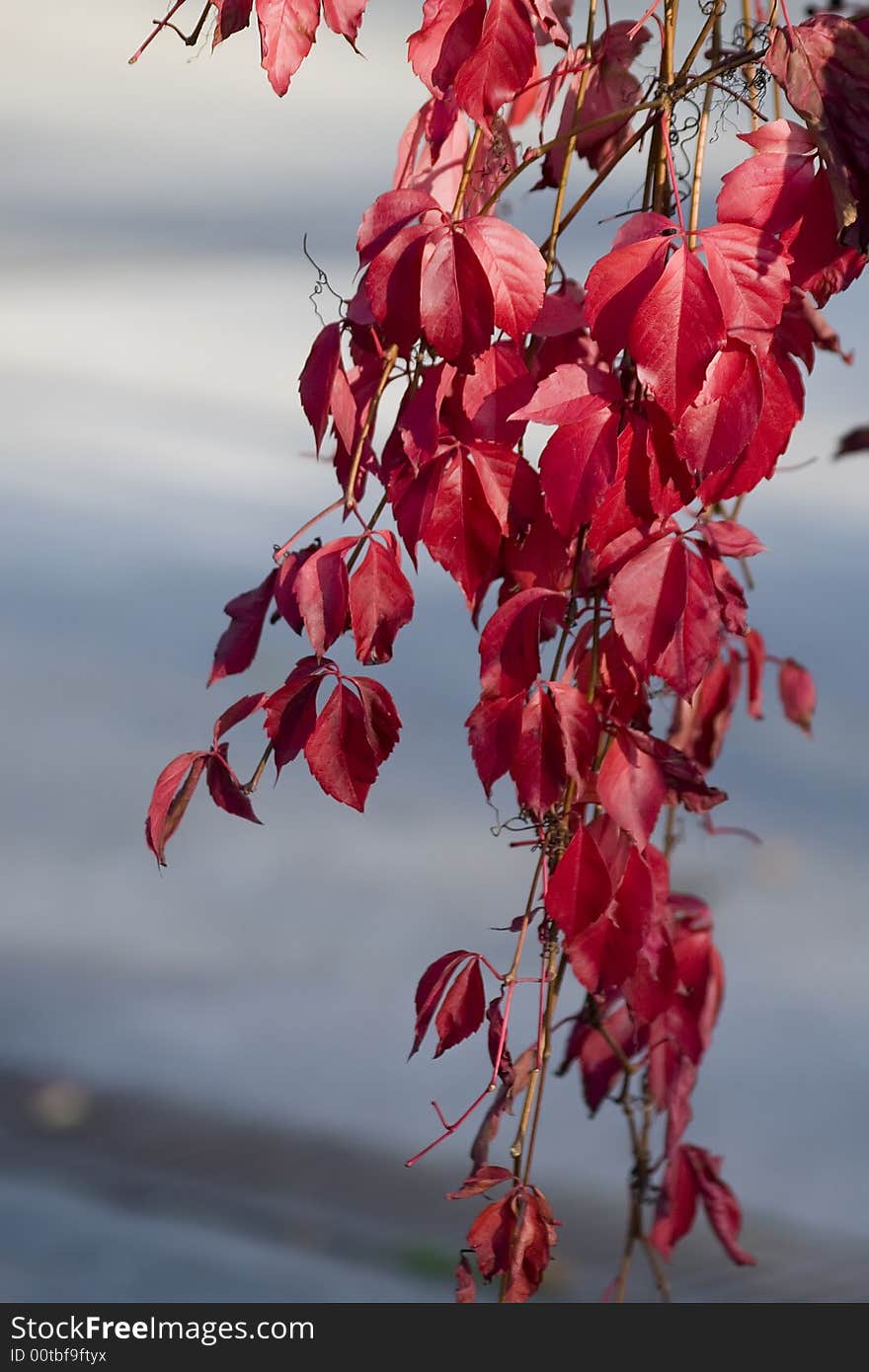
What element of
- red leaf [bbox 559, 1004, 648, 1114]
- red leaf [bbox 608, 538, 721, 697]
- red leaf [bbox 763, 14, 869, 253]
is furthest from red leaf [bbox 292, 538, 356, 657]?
red leaf [bbox 559, 1004, 648, 1114]

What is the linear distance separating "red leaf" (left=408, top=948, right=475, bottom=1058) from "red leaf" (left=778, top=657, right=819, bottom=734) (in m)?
0.48

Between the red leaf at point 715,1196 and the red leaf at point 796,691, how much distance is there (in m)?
0.30

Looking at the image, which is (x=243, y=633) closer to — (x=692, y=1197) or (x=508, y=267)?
(x=508, y=267)

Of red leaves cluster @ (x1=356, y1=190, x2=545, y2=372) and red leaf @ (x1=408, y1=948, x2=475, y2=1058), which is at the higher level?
red leaves cluster @ (x1=356, y1=190, x2=545, y2=372)

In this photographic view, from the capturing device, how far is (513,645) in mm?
536

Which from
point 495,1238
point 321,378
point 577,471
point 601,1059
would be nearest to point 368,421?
point 321,378

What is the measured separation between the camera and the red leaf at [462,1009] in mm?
560

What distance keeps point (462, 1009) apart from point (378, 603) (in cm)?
16

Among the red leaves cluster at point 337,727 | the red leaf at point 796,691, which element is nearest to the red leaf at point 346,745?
the red leaves cluster at point 337,727

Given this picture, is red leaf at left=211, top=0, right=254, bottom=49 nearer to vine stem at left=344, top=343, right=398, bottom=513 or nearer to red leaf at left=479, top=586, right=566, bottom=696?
vine stem at left=344, top=343, right=398, bottom=513

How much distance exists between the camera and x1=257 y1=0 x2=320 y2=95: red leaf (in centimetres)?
52

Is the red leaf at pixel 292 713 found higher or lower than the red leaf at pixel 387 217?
lower

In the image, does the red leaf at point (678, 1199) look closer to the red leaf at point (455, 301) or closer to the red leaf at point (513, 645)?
the red leaf at point (513, 645)
